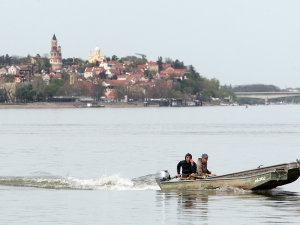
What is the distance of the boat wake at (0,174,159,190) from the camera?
28.1 metres

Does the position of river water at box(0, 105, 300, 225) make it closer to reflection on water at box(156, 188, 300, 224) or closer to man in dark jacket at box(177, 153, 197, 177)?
reflection on water at box(156, 188, 300, 224)

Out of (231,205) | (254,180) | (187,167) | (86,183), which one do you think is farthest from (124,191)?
(231,205)

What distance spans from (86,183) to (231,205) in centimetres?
961

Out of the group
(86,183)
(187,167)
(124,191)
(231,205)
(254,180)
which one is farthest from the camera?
(86,183)

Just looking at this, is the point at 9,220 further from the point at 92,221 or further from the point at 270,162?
the point at 270,162

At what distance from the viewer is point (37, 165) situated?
38.7 metres

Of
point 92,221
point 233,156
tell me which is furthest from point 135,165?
point 92,221

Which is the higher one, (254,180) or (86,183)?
(254,180)

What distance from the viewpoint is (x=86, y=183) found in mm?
29328

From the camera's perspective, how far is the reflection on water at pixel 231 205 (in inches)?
769

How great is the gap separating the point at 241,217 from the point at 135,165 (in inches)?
771

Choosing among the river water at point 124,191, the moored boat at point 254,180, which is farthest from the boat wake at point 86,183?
the moored boat at point 254,180

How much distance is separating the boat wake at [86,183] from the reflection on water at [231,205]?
273 centimetres

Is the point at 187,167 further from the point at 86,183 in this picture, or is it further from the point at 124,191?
the point at 86,183
